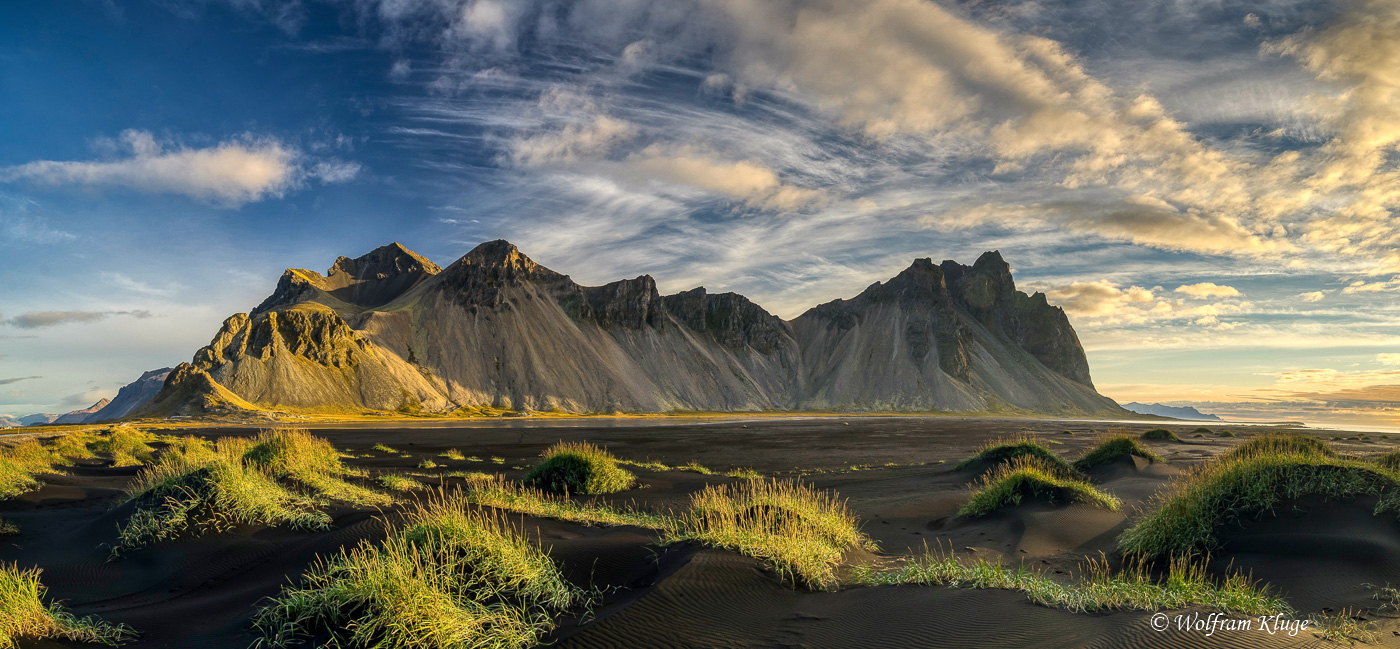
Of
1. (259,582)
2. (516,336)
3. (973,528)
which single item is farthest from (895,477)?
(516,336)

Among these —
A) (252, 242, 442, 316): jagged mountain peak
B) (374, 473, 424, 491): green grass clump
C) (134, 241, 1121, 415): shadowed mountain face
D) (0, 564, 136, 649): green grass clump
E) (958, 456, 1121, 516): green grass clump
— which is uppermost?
(252, 242, 442, 316): jagged mountain peak

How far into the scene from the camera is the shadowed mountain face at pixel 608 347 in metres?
91.0

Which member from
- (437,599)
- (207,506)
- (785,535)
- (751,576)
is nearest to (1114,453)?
(785,535)

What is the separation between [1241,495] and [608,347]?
118m

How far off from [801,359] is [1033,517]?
144736 millimetres

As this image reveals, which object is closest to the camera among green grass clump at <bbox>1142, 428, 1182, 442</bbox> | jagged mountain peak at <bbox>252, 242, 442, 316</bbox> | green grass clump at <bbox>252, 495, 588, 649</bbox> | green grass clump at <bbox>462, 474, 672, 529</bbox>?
green grass clump at <bbox>252, 495, 588, 649</bbox>

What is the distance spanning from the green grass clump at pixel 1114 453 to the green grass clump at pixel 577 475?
665 inches

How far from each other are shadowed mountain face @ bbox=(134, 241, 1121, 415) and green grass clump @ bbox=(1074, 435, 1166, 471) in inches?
3359

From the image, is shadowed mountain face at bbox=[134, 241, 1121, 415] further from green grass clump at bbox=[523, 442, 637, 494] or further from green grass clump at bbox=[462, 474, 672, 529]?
green grass clump at bbox=[462, 474, 672, 529]

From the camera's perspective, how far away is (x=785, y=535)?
9352mm

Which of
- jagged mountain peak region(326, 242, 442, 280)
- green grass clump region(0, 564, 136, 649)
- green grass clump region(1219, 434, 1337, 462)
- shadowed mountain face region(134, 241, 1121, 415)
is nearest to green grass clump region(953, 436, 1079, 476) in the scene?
green grass clump region(1219, 434, 1337, 462)

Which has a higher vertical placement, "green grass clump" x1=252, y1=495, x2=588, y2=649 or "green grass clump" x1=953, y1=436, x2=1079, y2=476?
"green grass clump" x1=252, y1=495, x2=588, y2=649

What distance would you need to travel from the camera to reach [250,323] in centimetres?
9488

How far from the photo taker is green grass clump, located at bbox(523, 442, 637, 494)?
1845cm
